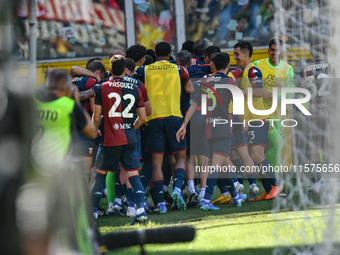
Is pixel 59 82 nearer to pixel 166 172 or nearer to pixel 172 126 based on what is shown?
pixel 172 126

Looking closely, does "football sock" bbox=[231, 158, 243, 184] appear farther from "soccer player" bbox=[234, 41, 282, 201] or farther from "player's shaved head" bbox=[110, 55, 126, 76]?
"player's shaved head" bbox=[110, 55, 126, 76]

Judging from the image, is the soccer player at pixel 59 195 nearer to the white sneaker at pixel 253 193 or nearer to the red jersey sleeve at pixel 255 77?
the white sneaker at pixel 253 193

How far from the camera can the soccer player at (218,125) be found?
17.8ft

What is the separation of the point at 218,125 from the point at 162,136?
0.72 meters

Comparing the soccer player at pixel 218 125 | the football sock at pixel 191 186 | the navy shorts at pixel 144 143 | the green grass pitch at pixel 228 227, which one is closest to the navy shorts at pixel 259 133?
the soccer player at pixel 218 125

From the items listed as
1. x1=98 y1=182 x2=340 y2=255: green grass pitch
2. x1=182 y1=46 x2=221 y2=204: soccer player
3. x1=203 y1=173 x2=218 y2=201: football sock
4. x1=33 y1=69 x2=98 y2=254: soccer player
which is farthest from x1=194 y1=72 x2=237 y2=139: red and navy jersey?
x1=33 y1=69 x2=98 y2=254: soccer player

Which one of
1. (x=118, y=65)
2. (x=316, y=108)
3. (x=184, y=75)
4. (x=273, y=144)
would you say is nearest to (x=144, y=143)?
(x=184, y=75)

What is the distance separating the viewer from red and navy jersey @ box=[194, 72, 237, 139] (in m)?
5.48

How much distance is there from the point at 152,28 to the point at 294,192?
635cm

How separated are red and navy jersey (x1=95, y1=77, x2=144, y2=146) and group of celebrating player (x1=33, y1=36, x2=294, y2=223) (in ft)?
0.04

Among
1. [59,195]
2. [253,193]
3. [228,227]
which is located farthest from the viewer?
Result: [253,193]

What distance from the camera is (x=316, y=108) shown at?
4.38m

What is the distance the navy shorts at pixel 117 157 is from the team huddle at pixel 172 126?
0.01 m

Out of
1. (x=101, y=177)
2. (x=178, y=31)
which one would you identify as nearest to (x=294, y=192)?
(x=101, y=177)
